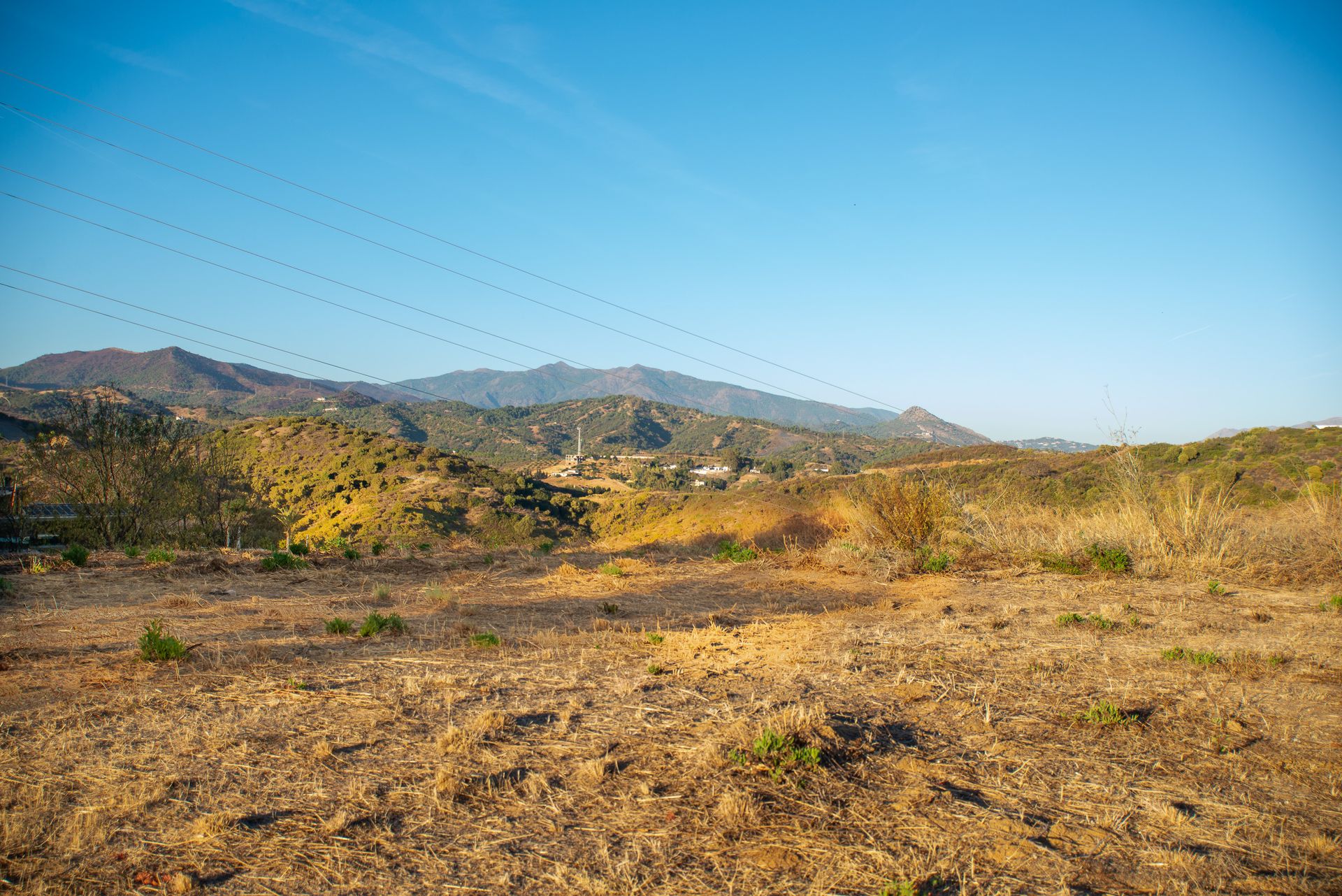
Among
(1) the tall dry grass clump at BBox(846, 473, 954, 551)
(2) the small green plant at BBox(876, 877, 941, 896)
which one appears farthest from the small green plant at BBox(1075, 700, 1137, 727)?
(1) the tall dry grass clump at BBox(846, 473, 954, 551)

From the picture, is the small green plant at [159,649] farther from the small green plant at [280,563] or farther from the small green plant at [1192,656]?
the small green plant at [1192,656]

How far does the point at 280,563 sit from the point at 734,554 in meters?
7.13

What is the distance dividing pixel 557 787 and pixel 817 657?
2828 millimetres

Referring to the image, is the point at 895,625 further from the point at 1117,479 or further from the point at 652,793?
the point at 1117,479

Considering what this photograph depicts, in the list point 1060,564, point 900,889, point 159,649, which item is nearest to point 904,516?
point 1060,564

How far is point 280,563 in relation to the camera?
379 inches

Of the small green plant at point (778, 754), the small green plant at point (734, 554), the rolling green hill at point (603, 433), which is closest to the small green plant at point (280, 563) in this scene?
the small green plant at point (734, 554)

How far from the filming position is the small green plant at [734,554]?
11.4 meters

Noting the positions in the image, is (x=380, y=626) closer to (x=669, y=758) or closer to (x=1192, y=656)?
(x=669, y=758)

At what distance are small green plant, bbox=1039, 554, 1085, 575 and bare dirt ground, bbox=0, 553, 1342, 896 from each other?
2880 millimetres

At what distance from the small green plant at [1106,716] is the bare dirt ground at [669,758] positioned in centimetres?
3

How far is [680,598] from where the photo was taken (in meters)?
8.56

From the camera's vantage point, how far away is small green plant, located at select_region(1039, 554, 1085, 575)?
9.56m

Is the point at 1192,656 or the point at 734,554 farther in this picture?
the point at 734,554
